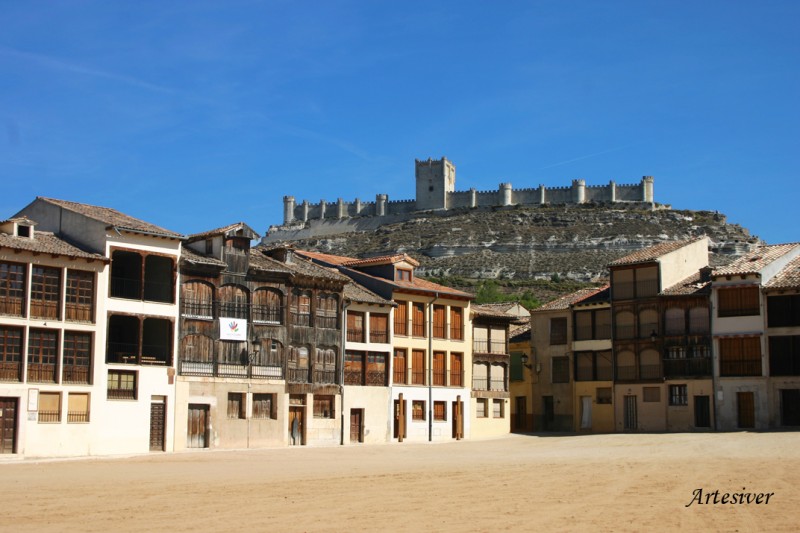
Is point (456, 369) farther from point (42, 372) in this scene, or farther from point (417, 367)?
point (42, 372)

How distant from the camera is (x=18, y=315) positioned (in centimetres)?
4284

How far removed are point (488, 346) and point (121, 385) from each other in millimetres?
25206

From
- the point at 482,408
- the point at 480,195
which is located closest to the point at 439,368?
the point at 482,408

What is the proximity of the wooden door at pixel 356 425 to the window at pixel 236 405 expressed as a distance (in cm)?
736

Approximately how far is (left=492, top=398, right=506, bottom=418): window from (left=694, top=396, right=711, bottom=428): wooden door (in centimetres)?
1115

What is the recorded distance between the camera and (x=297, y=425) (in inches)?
2082

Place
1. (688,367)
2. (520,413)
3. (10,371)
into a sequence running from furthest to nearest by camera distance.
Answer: (520,413)
(688,367)
(10,371)

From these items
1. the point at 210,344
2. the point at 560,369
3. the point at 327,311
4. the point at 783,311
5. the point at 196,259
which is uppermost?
the point at 196,259

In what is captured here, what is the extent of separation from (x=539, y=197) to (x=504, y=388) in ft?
395

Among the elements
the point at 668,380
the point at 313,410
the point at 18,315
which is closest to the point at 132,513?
the point at 18,315

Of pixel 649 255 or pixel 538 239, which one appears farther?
pixel 538 239

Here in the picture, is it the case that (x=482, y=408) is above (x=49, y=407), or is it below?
below

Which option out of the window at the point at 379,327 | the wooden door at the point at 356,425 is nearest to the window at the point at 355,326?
the window at the point at 379,327

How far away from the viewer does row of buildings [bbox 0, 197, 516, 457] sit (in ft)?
143
